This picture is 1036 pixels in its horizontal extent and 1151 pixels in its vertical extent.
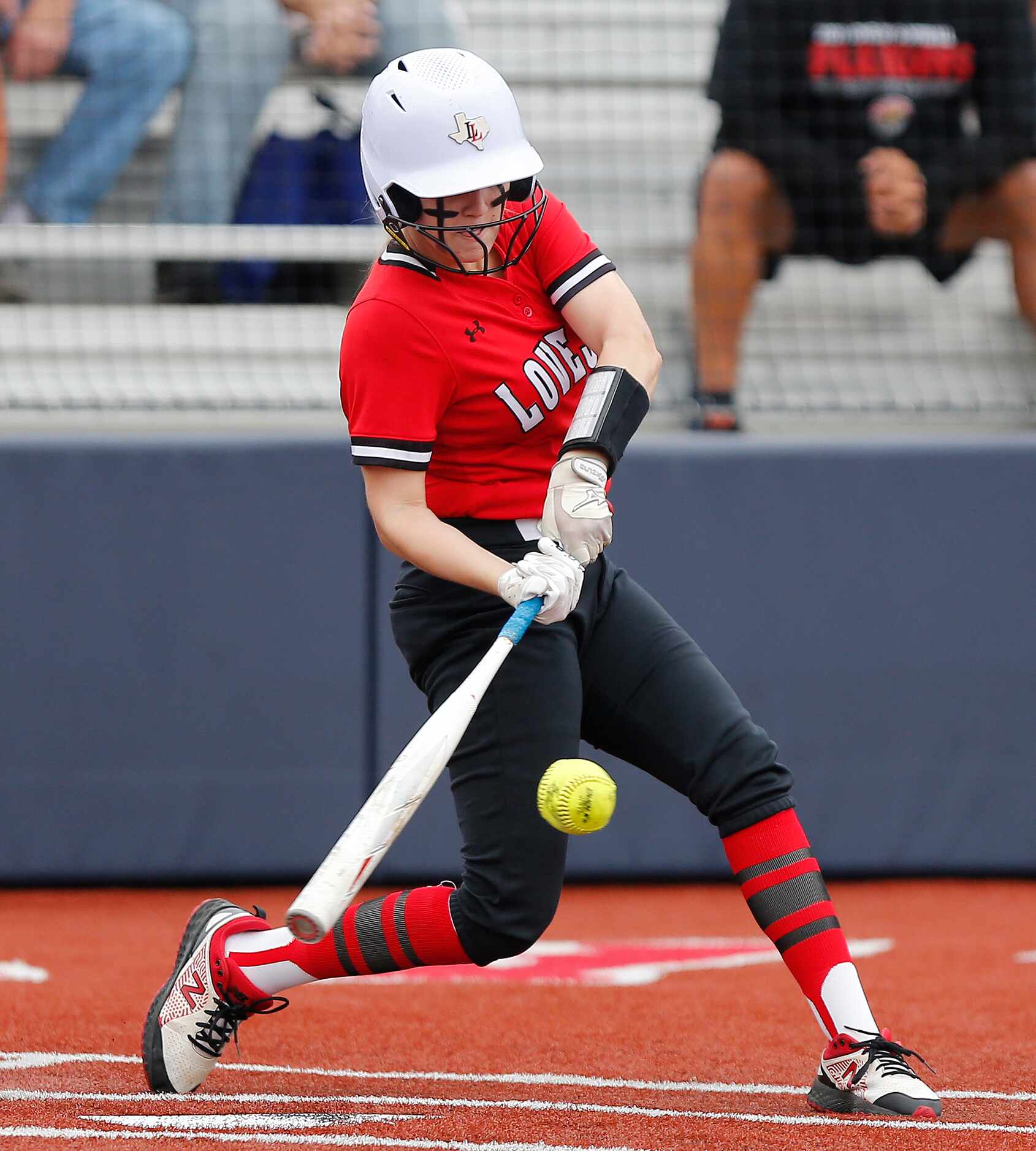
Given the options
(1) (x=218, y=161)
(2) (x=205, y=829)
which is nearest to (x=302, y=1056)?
(2) (x=205, y=829)

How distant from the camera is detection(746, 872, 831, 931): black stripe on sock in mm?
2566

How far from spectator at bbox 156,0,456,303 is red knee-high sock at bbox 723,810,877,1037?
344 cm

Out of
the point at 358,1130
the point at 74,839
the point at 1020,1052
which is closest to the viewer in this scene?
the point at 358,1130

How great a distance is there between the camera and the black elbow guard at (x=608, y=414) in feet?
8.14

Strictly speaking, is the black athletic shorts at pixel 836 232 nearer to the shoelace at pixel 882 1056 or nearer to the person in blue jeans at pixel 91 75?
the person in blue jeans at pixel 91 75

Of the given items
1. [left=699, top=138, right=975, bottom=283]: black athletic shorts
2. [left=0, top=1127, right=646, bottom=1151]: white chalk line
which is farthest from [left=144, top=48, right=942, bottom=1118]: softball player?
[left=699, top=138, right=975, bottom=283]: black athletic shorts

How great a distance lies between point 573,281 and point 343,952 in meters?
1.17

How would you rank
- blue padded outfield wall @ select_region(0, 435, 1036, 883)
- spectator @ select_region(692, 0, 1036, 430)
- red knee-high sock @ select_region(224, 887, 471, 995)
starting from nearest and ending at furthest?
red knee-high sock @ select_region(224, 887, 471, 995)
blue padded outfield wall @ select_region(0, 435, 1036, 883)
spectator @ select_region(692, 0, 1036, 430)

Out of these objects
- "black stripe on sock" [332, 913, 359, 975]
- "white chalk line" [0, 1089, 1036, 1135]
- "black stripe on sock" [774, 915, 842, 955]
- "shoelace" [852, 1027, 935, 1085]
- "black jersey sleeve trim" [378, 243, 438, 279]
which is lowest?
"white chalk line" [0, 1089, 1036, 1135]

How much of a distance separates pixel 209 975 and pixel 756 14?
3819 mm

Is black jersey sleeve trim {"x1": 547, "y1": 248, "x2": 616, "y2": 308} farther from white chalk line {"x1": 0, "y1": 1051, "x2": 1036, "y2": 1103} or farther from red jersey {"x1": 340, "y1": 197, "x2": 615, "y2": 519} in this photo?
white chalk line {"x1": 0, "y1": 1051, "x2": 1036, "y2": 1103}

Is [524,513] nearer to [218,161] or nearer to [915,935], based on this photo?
[915,935]

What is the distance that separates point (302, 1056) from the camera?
2969mm

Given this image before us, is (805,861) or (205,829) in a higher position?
(805,861)
